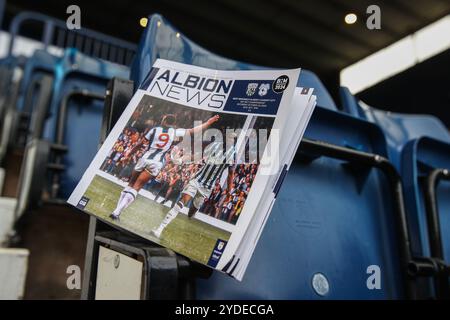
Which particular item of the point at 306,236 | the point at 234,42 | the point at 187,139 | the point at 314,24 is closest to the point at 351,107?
the point at 306,236

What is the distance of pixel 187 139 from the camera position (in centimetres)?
37

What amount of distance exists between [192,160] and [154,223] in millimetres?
72

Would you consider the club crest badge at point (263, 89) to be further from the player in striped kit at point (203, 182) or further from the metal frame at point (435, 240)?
the metal frame at point (435, 240)

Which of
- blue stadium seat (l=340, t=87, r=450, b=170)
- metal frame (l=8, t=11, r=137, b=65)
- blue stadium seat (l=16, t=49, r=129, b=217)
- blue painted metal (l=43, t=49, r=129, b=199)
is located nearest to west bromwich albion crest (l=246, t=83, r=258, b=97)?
blue stadium seat (l=340, t=87, r=450, b=170)

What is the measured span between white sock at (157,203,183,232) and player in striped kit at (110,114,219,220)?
4 centimetres

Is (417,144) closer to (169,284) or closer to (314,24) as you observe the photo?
(169,284)

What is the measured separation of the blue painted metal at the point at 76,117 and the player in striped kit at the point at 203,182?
2.93 feet

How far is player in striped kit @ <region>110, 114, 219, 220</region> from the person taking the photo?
352mm

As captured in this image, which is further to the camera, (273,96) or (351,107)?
(351,107)

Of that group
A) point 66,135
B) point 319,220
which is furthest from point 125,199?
point 66,135

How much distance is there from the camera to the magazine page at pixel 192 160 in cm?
31

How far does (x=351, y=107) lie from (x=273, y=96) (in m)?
0.35

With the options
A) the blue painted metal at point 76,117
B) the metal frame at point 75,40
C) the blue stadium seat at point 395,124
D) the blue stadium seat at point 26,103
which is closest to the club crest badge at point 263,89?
the blue stadium seat at point 395,124

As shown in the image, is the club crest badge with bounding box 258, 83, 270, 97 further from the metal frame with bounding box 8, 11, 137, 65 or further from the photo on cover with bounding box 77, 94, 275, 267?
the metal frame with bounding box 8, 11, 137, 65
